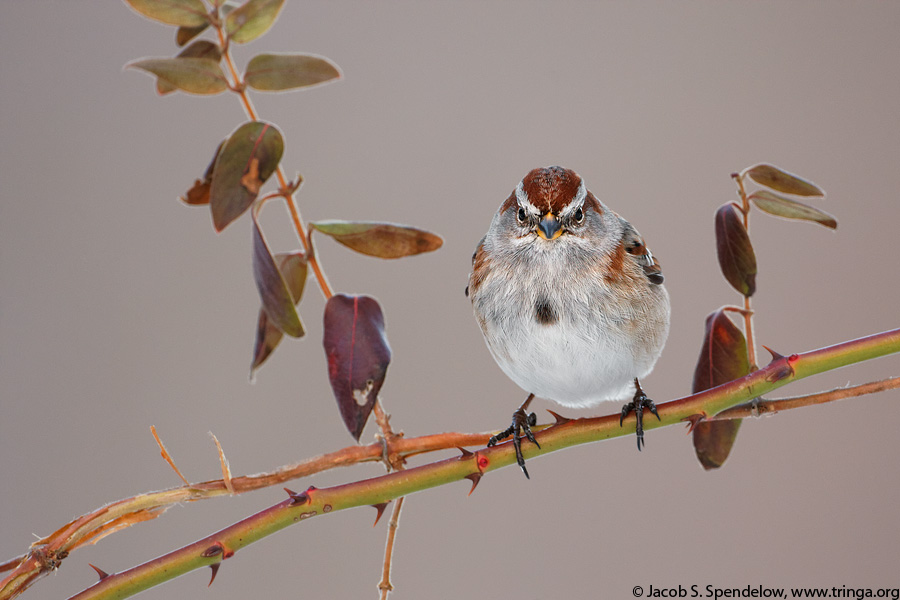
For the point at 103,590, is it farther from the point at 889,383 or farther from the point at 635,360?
the point at 889,383

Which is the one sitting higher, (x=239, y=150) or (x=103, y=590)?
(x=239, y=150)

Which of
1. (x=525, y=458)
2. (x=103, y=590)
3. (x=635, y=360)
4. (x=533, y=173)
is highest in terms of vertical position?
(x=533, y=173)

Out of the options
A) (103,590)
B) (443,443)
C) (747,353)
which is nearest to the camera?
(103,590)

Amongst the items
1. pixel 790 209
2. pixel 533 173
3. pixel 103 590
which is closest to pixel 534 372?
pixel 533 173

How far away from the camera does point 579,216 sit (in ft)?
3.12

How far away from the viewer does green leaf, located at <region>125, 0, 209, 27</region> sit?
0.84 m

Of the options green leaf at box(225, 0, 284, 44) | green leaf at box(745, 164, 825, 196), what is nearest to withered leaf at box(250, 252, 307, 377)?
green leaf at box(225, 0, 284, 44)

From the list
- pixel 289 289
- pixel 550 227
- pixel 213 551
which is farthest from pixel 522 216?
pixel 213 551

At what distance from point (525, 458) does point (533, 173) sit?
35cm

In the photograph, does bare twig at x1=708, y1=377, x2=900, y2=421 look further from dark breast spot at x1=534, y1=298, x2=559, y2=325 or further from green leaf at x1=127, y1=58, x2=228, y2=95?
green leaf at x1=127, y1=58, x2=228, y2=95

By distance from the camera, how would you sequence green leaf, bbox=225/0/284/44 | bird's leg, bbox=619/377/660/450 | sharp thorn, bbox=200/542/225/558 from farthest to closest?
green leaf, bbox=225/0/284/44
bird's leg, bbox=619/377/660/450
sharp thorn, bbox=200/542/225/558

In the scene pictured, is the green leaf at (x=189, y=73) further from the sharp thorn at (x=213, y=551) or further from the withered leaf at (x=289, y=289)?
the sharp thorn at (x=213, y=551)

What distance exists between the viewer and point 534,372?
929 millimetres

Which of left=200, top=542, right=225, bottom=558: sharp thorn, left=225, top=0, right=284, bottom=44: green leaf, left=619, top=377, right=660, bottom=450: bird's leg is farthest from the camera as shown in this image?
left=225, top=0, right=284, bottom=44: green leaf
